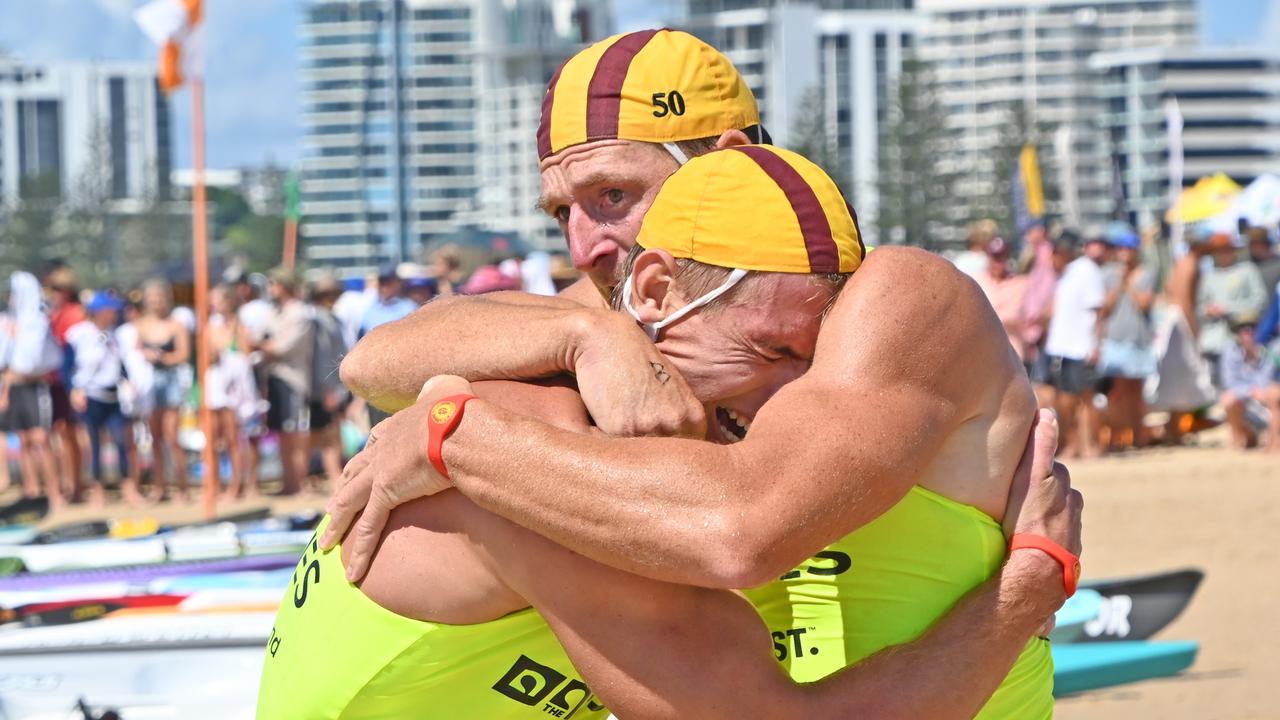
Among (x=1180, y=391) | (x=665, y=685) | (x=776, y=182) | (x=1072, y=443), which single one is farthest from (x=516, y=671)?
(x=1180, y=391)

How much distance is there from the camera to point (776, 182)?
2.07m

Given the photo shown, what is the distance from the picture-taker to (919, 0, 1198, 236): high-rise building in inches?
5728

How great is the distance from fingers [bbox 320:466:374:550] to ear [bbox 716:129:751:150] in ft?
2.60

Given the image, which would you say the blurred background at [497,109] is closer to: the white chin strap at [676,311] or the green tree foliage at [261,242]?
the green tree foliage at [261,242]

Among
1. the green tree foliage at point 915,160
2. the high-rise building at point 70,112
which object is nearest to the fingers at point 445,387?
the green tree foliage at point 915,160

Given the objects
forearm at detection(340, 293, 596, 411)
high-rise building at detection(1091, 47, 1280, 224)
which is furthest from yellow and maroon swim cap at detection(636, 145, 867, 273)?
high-rise building at detection(1091, 47, 1280, 224)

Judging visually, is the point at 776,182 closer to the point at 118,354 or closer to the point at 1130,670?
the point at 1130,670

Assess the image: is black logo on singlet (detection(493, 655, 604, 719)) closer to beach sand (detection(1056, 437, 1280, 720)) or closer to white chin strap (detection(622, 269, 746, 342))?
white chin strap (detection(622, 269, 746, 342))

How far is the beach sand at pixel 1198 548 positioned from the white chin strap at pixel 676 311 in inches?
157

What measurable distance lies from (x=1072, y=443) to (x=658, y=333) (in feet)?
36.4

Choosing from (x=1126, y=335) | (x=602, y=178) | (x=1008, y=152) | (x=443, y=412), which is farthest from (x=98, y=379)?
(x=1008, y=152)

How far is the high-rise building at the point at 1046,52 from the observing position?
14550 centimetres

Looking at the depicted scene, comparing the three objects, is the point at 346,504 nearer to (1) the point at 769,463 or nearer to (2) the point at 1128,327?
(1) the point at 769,463

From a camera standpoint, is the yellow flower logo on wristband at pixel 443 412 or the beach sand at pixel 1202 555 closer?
the yellow flower logo on wristband at pixel 443 412
